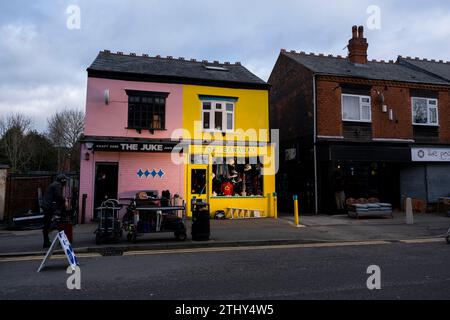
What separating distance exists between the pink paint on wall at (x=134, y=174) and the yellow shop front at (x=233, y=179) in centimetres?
64

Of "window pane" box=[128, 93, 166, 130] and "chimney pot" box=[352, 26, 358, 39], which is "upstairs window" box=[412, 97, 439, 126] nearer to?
"chimney pot" box=[352, 26, 358, 39]

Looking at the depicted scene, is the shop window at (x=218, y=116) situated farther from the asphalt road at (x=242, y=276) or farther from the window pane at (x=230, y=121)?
the asphalt road at (x=242, y=276)

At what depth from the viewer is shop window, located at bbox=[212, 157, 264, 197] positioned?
15789mm

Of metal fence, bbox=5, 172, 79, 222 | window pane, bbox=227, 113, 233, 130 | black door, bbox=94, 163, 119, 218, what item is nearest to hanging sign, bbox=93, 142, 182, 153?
black door, bbox=94, 163, 119, 218

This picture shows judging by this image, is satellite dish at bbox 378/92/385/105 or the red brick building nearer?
the red brick building

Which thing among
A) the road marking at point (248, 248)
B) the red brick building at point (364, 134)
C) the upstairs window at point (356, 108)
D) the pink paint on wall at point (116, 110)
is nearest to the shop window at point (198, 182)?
the pink paint on wall at point (116, 110)

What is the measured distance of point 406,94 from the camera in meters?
18.3

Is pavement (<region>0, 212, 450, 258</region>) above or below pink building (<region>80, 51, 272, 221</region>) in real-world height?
below

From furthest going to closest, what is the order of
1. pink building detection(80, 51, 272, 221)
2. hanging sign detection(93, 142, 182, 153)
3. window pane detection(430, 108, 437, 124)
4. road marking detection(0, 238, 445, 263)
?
1. window pane detection(430, 108, 437, 124)
2. pink building detection(80, 51, 272, 221)
3. hanging sign detection(93, 142, 182, 153)
4. road marking detection(0, 238, 445, 263)

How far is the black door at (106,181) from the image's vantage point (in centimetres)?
1426

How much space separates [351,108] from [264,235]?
404 inches

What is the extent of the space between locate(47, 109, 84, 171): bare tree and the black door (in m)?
29.6
